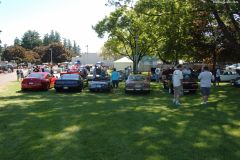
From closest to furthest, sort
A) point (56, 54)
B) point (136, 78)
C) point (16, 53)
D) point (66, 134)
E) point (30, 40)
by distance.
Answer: point (66, 134) < point (136, 78) < point (16, 53) < point (56, 54) < point (30, 40)

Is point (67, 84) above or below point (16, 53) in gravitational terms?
below


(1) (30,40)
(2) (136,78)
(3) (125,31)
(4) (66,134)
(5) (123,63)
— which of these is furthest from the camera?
(1) (30,40)

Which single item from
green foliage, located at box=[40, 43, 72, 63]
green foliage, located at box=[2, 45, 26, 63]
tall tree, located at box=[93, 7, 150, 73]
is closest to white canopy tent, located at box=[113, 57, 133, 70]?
tall tree, located at box=[93, 7, 150, 73]

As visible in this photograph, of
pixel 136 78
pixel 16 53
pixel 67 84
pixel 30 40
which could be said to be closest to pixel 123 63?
pixel 136 78

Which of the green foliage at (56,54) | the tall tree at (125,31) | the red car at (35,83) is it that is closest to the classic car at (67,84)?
the red car at (35,83)

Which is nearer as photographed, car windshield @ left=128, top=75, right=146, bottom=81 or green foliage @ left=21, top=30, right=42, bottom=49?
car windshield @ left=128, top=75, right=146, bottom=81

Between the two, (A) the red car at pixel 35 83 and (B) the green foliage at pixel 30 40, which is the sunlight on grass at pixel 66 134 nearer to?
(A) the red car at pixel 35 83

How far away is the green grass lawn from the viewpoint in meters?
8.57

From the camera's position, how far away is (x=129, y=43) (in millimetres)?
53281

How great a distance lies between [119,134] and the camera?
34.9ft

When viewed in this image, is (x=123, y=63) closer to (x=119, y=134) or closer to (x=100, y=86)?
A: (x=100, y=86)

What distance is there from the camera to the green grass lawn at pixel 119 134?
857 cm

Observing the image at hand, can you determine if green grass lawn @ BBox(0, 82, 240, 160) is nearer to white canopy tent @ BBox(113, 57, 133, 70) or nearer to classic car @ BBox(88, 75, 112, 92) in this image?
classic car @ BBox(88, 75, 112, 92)

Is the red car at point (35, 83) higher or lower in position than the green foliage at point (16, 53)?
lower
